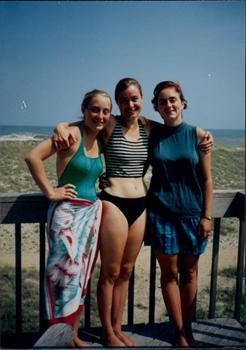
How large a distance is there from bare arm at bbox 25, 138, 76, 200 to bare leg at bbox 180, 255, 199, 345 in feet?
2.54

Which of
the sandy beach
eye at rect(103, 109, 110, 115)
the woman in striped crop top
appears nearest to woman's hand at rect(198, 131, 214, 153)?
the woman in striped crop top

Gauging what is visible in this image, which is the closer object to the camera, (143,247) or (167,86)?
(167,86)

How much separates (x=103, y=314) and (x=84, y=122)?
3.48 feet

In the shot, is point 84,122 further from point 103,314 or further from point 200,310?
point 200,310

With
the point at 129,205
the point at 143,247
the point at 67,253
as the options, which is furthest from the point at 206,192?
the point at 143,247

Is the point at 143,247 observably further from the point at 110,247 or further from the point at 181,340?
the point at 110,247

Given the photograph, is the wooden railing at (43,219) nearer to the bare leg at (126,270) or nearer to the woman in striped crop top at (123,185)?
the bare leg at (126,270)

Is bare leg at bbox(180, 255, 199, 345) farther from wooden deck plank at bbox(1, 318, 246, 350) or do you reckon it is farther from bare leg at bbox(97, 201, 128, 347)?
bare leg at bbox(97, 201, 128, 347)

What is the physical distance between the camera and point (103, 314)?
2.11 meters

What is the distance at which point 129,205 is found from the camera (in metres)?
2.03

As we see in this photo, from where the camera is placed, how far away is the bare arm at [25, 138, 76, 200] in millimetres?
1817

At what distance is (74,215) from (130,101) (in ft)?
2.17

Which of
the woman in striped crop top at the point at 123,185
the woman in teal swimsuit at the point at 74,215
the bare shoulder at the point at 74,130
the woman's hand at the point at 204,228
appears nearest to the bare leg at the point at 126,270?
the woman in striped crop top at the point at 123,185

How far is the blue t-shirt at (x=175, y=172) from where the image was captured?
2.04 m
